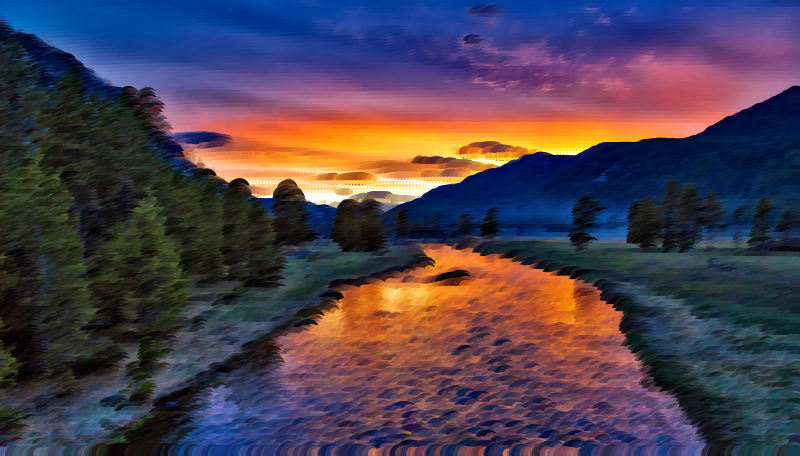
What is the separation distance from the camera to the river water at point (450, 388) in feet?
49.1

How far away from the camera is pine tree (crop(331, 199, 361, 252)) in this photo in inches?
3656

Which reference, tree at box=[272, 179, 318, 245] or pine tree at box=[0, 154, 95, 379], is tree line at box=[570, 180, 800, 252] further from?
pine tree at box=[0, 154, 95, 379]

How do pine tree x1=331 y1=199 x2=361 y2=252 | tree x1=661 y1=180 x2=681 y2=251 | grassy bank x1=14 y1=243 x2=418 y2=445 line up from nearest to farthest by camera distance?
1. grassy bank x1=14 y1=243 x2=418 y2=445
2. pine tree x1=331 y1=199 x2=361 y2=252
3. tree x1=661 y1=180 x2=681 y2=251

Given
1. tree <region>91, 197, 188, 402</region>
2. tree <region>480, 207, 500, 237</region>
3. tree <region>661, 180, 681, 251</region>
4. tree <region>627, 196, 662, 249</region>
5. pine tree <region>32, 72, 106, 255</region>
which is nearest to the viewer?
tree <region>91, 197, 188, 402</region>

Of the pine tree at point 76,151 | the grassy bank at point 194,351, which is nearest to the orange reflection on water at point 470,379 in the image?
the grassy bank at point 194,351

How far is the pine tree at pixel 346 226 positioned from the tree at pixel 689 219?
159 ft

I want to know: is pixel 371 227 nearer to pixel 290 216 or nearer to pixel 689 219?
pixel 290 216

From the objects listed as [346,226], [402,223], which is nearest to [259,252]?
[346,226]

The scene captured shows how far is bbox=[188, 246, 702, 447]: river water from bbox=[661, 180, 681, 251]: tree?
7365 cm

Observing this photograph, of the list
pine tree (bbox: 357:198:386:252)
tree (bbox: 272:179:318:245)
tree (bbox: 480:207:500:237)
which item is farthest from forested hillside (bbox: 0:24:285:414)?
tree (bbox: 480:207:500:237)

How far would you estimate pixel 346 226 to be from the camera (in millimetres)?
94438

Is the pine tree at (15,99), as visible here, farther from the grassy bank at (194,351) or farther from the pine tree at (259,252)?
the pine tree at (259,252)

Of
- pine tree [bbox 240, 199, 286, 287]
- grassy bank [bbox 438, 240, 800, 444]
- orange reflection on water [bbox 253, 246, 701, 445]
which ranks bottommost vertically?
orange reflection on water [bbox 253, 246, 701, 445]

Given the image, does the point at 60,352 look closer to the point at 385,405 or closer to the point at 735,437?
the point at 385,405
